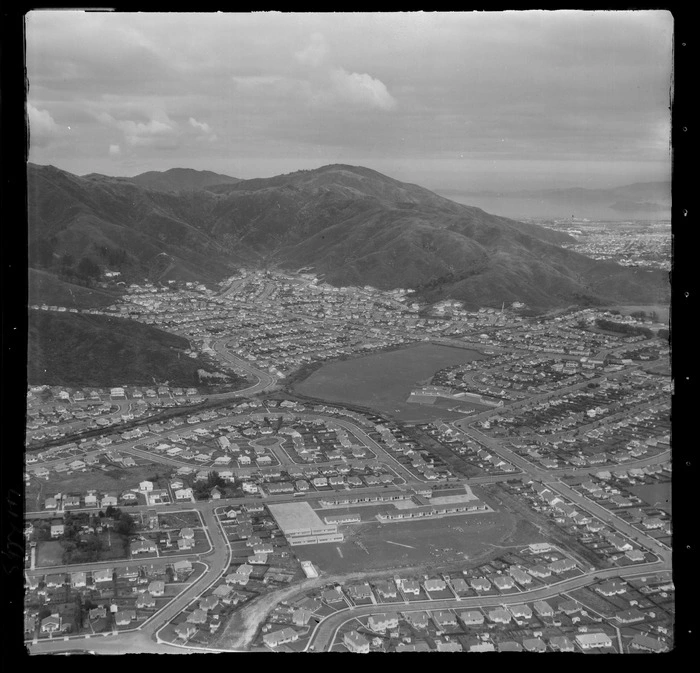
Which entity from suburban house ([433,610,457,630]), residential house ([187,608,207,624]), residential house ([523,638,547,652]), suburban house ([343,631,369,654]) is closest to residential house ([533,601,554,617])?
residential house ([523,638,547,652])

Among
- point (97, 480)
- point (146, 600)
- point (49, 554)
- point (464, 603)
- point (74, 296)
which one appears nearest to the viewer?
point (146, 600)

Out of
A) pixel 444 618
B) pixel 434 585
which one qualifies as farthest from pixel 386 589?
pixel 444 618

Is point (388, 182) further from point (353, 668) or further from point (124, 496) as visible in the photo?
point (353, 668)

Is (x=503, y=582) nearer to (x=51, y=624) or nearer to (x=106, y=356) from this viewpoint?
(x=51, y=624)

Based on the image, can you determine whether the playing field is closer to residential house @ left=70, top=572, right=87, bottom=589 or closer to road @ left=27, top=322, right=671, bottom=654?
road @ left=27, top=322, right=671, bottom=654

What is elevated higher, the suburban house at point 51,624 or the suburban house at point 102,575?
the suburban house at point 51,624

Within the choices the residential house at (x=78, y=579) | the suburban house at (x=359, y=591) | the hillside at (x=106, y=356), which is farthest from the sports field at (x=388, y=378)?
the residential house at (x=78, y=579)

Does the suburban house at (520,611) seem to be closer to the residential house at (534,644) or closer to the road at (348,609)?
the road at (348,609)
